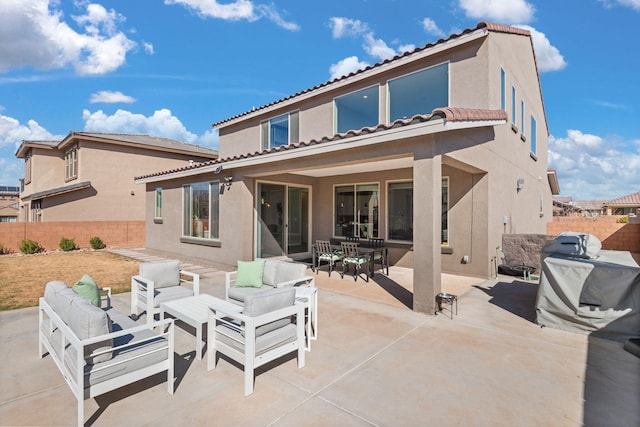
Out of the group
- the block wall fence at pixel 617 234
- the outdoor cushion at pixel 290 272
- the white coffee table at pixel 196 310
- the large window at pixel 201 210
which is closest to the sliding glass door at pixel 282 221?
the large window at pixel 201 210

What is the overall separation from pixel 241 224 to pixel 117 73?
15.2m

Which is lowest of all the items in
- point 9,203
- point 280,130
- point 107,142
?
point 9,203

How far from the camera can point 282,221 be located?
11695 mm

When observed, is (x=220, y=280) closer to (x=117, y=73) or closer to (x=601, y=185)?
(x=117, y=73)

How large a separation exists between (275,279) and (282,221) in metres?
5.97

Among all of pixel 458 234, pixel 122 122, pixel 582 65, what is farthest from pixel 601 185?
pixel 122 122

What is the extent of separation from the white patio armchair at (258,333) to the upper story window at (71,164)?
20116 millimetres

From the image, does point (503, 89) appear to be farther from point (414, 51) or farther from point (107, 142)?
point (107, 142)

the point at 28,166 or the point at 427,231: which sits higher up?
the point at 28,166

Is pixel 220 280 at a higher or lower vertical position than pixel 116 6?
lower

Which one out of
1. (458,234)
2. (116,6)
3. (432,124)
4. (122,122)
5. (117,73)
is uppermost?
(122,122)

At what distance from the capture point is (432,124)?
18.2 ft

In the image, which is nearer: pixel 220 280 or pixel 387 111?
pixel 220 280

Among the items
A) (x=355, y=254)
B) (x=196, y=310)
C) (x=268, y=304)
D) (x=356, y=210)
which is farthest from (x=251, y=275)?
(x=356, y=210)
